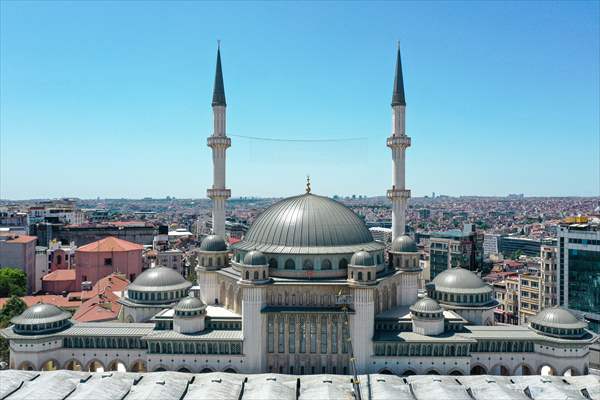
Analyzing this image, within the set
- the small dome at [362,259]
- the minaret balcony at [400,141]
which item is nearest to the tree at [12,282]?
the small dome at [362,259]

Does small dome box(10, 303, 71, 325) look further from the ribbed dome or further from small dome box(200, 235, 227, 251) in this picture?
small dome box(200, 235, 227, 251)

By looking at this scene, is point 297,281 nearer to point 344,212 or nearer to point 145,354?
point 344,212

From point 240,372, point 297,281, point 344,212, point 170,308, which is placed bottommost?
point 240,372

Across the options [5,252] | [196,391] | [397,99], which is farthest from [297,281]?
[5,252]

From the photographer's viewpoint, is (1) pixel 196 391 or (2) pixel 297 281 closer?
(1) pixel 196 391

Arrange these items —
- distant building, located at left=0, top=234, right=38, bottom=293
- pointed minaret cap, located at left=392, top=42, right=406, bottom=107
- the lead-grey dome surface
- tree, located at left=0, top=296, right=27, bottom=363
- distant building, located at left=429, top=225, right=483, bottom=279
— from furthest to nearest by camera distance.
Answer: distant building, located at left=429, top=225, right=483, bottom=279 < distant building, located at left=0, top=234, right=38, bottom=293 < tree, located at left=0, top=296, right=27, bottom=363 < pointed minaret cap, located at left=392, top=42, right=406, bottom=107 < the lead-grey dome surface

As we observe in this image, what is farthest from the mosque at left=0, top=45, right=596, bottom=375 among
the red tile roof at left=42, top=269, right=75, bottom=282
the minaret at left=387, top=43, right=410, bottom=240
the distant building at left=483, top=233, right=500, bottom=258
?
the distant building at left=483, top=233, right=500, bottom=258

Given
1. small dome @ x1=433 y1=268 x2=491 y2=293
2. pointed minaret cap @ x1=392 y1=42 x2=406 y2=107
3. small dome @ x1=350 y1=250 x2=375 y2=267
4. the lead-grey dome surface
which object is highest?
pointed minaret cap @ x1=392 y1=42 x2=406 y2=107
